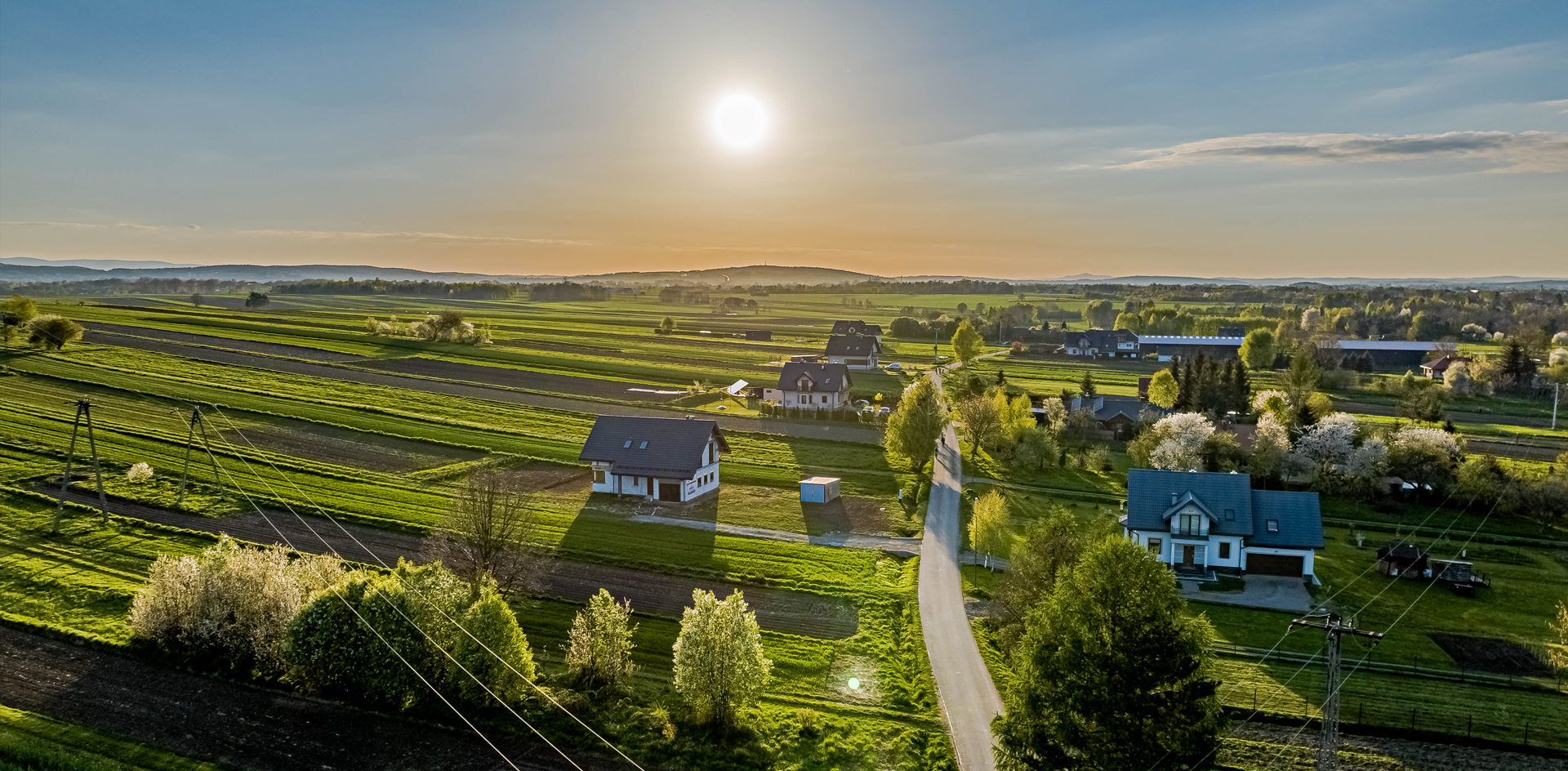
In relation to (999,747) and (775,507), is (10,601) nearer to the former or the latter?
(775,507)

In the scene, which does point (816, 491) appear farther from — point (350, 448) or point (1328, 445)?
point (1328, 445)

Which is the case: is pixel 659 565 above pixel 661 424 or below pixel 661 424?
below

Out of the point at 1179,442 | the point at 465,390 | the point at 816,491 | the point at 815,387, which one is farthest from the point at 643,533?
the point at 465,390

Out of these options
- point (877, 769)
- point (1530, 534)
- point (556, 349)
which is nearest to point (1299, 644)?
point (877, 769)

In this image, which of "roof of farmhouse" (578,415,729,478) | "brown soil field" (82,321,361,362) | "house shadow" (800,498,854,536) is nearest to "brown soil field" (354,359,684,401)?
"brown soil field" (82,321,361,362)

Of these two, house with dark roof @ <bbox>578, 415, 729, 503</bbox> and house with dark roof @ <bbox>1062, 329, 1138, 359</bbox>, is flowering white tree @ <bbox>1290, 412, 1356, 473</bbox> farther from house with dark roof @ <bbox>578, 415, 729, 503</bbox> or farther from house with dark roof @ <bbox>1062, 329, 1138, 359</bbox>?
house with dark roof @ <bbox>1062, 329, 1138, 359</bbox>

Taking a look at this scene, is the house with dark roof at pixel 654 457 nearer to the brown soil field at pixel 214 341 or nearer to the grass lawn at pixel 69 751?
the grass lawn at pixel 69 751
